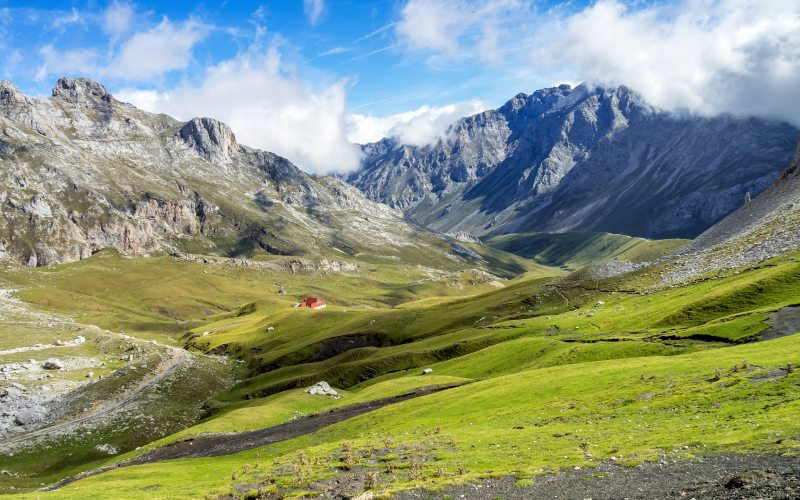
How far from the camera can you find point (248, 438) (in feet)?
256

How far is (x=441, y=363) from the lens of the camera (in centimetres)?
11106

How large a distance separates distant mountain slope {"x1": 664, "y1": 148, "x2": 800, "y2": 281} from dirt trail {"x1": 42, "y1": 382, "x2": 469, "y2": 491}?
66.8m

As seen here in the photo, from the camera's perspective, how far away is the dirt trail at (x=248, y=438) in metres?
72.8

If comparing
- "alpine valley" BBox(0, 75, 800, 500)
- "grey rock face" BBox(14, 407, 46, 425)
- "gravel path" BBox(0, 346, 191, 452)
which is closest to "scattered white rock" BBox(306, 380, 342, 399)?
"alpine valley" BBox(0, 75, 800, 500)

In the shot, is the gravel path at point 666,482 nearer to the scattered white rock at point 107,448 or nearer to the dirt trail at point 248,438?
the dirt trail at point 248,438

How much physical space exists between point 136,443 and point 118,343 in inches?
3263

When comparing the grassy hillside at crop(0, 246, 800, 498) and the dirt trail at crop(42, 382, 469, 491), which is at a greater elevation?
the grassy hillside at crop(0, 246, 800, 498)

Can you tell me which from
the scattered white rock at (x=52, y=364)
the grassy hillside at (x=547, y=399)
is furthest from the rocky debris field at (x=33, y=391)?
the grassy hillside at (x=547, y=399)

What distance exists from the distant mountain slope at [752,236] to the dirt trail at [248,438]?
66830 mm

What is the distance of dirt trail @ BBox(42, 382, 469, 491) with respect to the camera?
239ft

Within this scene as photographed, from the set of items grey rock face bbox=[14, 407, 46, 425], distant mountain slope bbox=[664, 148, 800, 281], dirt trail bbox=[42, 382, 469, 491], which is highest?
distant mountain slope bbox=[664, 148, 800, 281]

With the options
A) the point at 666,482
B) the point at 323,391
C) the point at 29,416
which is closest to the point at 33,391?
the point at 29,416

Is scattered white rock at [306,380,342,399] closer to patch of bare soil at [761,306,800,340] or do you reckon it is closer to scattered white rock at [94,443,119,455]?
scattered white rock at [94,443,119,455]

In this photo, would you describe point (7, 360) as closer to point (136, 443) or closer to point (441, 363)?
point (136, 443)
